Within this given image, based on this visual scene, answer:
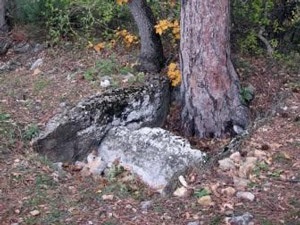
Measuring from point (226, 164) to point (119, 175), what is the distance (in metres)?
1.13

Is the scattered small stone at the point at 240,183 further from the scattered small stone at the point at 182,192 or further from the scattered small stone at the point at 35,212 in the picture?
the scattered small stone at the point at 35,212

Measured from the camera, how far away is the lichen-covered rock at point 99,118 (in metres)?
4.91

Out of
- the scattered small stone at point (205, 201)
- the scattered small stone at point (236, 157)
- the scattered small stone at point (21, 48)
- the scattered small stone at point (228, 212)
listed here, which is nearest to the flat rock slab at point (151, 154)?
the scattered small stone at point (236, 157)

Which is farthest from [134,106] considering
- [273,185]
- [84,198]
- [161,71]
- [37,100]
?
[273,185]

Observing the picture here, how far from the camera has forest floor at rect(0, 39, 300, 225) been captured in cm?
371

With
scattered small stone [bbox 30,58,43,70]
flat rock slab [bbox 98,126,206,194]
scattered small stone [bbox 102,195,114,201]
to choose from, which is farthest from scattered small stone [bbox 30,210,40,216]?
scattered small stone [bbox 30,58,43,70]

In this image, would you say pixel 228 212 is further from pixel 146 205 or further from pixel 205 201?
pixel 146 205

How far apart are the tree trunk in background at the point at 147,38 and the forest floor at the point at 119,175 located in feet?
0.79

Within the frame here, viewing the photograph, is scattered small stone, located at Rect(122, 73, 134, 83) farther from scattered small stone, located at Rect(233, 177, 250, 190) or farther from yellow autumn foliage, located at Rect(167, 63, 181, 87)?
scattered small stone, located at Rect(233, 177, 250, 190)

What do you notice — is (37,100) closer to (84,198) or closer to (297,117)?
(84,198)

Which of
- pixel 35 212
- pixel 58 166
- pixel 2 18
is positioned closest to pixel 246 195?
pixel 35 212

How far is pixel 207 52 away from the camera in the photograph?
502 cm

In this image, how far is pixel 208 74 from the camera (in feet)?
16.6

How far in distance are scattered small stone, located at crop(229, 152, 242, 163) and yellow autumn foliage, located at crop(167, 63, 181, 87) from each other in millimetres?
1521
